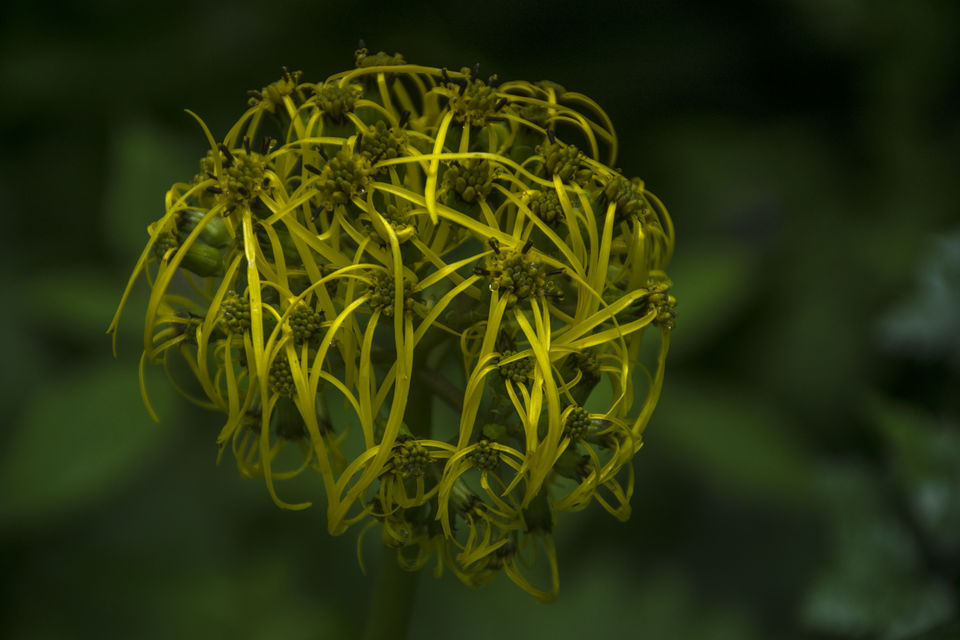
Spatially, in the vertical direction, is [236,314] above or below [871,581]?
above

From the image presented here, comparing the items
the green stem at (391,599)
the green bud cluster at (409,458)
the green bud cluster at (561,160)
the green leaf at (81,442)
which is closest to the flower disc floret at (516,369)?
the green bud cluster at (409,458)

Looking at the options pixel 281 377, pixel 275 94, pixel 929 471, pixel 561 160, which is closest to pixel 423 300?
pixel 281 377

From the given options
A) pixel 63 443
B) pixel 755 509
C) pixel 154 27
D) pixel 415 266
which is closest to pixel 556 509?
pixel 415 266

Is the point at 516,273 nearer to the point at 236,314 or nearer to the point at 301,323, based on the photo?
the point at 301,323

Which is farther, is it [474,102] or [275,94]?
[275,94]

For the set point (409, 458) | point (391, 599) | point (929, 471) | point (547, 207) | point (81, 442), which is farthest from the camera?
point (81, 442)

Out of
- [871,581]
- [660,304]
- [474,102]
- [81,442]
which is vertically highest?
[474,102]

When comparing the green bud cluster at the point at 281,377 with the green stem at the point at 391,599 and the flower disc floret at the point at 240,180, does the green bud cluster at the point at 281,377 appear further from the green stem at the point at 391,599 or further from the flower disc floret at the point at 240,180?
the green stem at the point at 391,599

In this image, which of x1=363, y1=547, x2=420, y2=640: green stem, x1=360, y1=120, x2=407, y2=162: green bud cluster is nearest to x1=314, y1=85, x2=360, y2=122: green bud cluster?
x1=360, y1=120, x2=407, y2=162: green bud cluster
